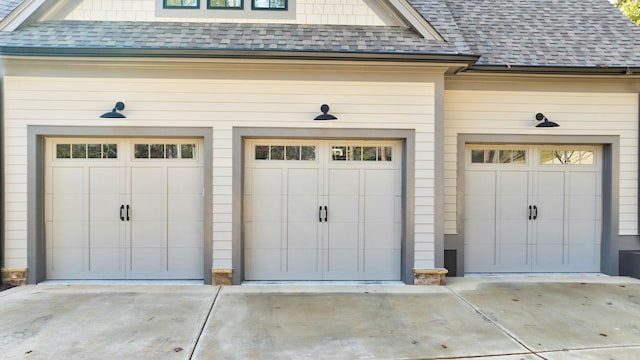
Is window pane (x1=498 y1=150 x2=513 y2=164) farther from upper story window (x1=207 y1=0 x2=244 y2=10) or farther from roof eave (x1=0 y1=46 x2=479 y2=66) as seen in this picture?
upper story window (x1=207 y1=0 x2=244 y2=10)

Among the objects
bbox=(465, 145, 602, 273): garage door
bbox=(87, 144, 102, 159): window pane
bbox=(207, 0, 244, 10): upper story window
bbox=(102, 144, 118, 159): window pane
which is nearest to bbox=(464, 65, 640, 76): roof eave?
bbox=(465, 145, 602, 273): garage door

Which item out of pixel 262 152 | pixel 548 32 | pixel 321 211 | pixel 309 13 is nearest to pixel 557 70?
pixel 548 32

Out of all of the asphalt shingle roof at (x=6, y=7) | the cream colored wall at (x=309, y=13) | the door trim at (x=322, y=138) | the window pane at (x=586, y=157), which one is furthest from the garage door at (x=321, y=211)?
the asphalt shingle roof at (x=6, y=7)

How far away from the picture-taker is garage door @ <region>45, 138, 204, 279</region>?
5.37m

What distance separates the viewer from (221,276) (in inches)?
207

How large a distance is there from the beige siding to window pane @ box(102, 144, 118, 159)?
194 inches

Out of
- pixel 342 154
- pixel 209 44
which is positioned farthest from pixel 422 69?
pixel 209 44

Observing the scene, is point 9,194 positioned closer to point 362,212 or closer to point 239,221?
point 239,221

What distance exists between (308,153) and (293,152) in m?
0.22

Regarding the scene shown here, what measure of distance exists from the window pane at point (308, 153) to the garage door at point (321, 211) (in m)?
0.01

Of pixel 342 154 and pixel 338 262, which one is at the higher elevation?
pixel 342 154

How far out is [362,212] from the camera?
5.55 meters

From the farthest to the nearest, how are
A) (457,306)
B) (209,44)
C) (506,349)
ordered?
(209,44) < (457,306) < (506,349)

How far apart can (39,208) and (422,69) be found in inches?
225
